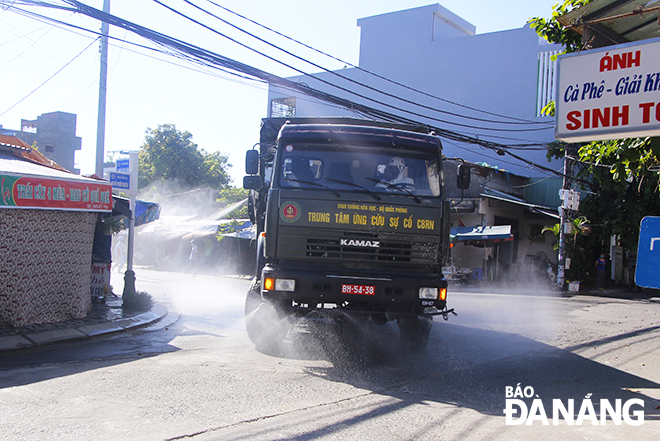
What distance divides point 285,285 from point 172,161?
38771mm

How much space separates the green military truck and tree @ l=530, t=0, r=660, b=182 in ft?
8.68

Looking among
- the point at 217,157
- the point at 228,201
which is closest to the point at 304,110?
the point at 228,201

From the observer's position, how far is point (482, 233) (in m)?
21.8

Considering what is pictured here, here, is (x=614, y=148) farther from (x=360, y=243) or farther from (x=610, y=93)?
(x=360, y=243)

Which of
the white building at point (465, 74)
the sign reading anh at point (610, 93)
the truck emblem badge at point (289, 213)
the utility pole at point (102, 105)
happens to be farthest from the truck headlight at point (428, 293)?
the white building at point (465, 74)

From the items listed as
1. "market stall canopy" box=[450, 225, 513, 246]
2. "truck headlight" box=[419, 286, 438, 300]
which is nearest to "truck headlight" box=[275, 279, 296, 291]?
"truck headlight" box=[419, 286, 438, 300]

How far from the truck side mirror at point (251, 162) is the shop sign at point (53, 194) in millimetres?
3208

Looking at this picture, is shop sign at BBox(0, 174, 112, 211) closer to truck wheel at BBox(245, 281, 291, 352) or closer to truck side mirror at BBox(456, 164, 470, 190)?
truck wheel at BBox(245, 281, 291, 352)

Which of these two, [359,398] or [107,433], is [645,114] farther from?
[107,433]

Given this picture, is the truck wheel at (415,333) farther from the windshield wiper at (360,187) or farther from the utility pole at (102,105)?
the utility pole at (102,105)

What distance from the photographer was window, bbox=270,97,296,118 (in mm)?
39062

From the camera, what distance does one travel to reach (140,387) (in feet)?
17.9

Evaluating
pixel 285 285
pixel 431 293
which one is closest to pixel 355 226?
pixel 285 285

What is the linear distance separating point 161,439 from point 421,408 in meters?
2.39
